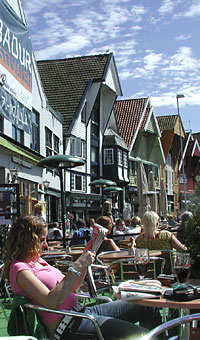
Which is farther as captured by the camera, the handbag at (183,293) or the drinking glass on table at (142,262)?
the drinking glass on table at (142,262)

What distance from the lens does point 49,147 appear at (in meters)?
26.3

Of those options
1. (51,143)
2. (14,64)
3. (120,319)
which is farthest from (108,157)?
(120,319)

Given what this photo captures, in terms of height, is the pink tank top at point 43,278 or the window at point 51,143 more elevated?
the window at point 51,143

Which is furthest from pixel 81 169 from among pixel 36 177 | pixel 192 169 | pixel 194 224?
pixel 192 169

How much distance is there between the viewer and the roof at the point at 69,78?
32281mm

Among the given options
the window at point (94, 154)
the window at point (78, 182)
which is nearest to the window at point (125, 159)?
the window at point (94, 154)

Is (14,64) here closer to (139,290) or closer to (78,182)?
(139,290)

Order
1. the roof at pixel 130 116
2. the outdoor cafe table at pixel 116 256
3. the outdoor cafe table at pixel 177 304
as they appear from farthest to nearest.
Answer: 1. the roof at pixel 130 116
2. the outdoor cafe table at pixel 116 256
3. the outdoor cafe table at pixel 177 304

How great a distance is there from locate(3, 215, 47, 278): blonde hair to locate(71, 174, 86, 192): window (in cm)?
2832

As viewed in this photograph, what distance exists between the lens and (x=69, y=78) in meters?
34.2

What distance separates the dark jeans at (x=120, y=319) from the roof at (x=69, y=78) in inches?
1075

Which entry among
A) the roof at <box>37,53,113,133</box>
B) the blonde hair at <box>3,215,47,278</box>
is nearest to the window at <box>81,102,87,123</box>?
the roof at <box>37,53,113,133</box>

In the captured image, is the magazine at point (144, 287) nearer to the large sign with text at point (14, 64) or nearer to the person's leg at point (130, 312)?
the person's leg at point (130, 312)

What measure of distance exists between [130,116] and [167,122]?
1303cm
